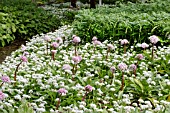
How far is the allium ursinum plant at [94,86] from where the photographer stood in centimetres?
401

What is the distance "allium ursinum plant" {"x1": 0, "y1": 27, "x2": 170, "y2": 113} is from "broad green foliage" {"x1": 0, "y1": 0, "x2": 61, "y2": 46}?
170 inches

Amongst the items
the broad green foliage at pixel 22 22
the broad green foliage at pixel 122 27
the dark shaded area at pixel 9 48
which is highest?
the broad green foliage at pixel 122 27

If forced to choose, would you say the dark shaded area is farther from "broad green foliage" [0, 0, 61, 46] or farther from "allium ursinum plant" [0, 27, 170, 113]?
"allium ursinum plant" [0, 27, 170, 113]

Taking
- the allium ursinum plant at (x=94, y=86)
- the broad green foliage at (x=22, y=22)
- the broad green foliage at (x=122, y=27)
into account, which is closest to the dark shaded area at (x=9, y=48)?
the broad green foliage at (x=22, y=22)

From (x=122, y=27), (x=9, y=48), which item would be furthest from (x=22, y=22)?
(x=122, y=27)

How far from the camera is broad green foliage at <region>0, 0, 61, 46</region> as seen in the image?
33.1ft

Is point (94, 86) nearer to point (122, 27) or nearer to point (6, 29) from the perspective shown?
point (122, 27)

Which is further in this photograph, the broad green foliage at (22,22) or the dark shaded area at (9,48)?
the broad green foliage at (22,22)

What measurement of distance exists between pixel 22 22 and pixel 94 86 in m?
6.94

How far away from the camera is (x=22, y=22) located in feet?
36.6

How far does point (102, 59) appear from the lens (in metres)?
5.86

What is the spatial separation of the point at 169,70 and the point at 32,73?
199 centimetres

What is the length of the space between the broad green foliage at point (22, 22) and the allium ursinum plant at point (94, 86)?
431cm

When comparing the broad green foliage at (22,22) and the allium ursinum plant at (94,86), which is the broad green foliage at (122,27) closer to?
the allium ursinum plant at (94,86)
